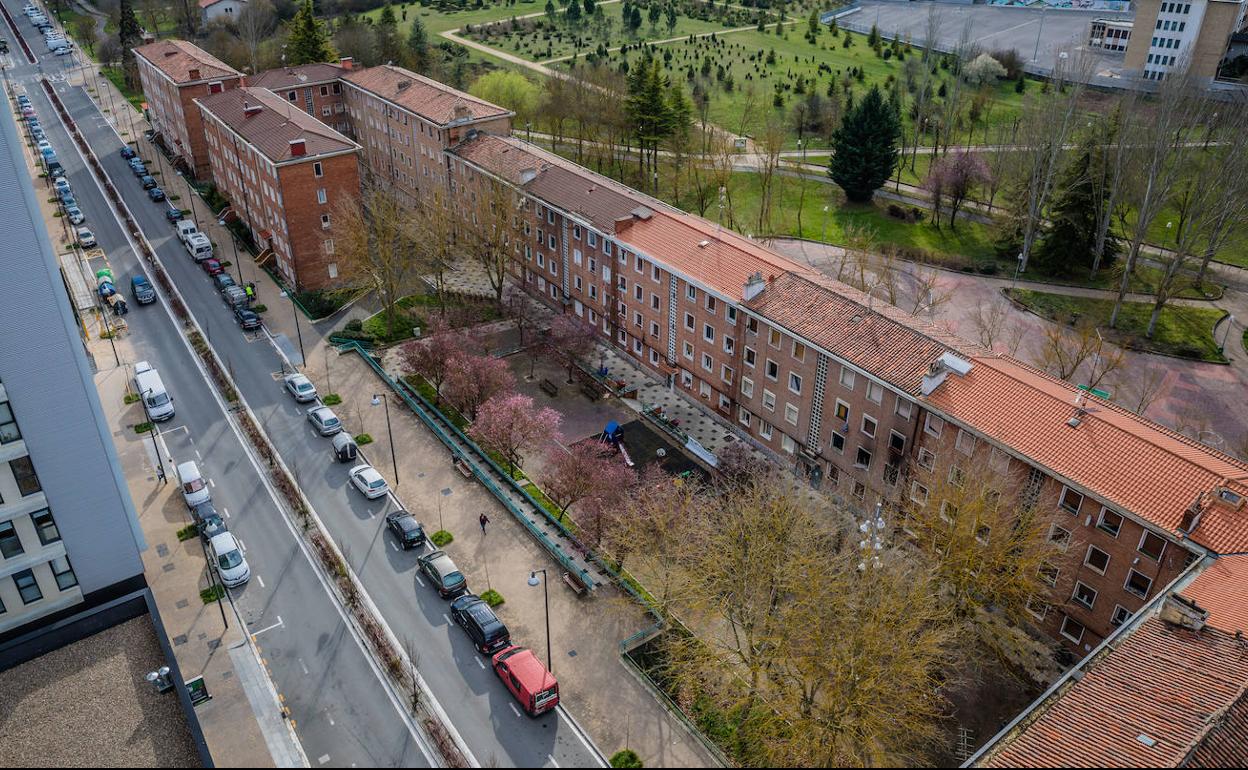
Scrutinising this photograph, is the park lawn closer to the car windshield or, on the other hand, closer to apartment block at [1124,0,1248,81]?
apartment block at [1124,0,1248,81]

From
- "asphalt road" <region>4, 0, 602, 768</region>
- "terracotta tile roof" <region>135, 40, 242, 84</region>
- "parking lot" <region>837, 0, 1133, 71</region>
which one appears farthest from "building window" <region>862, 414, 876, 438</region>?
"parking lot" <region>837, 0, 1133, 71</region>

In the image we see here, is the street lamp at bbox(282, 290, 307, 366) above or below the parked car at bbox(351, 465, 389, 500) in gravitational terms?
above

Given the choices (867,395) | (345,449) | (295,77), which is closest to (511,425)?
(345,449)

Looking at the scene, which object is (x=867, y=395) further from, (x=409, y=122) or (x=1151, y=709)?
(x=409, y=122)

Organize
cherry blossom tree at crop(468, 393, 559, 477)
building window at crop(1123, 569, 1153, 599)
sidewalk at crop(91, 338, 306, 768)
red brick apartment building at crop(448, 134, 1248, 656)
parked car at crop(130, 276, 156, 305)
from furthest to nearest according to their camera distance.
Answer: parked car at crop(130, 276, 156, 305) → cherry blossom tree at crop(468, 393, 559, 477) → red brick apartment building at crop(448, 134, 1248, 656) → building window at crop(1123, 569, 1153, 599) → sidewalk at crop(91, 338, 306, 768)

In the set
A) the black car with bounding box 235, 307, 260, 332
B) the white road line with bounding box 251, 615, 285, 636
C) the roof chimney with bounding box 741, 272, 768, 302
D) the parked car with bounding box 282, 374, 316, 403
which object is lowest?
the white road line with bounding box 251, 615, 285, 636

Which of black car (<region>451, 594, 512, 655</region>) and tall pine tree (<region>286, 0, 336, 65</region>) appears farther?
tall pine tree (<region>286, 0, 336, 65</region>)
